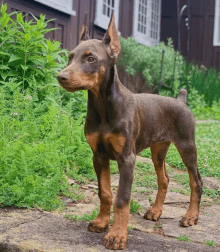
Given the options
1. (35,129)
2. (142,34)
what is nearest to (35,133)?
(35,129)

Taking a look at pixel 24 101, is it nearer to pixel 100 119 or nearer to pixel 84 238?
pixel 100 119

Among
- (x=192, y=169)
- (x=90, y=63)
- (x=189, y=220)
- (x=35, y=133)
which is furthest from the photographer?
(x=35, y=133)

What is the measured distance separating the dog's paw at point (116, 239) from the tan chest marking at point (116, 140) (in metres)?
0.52

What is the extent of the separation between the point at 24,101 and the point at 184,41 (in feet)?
38.1

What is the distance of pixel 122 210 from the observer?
7.65 feet

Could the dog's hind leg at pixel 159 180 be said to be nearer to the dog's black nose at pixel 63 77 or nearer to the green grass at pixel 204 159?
the green grass at pixel 204 159

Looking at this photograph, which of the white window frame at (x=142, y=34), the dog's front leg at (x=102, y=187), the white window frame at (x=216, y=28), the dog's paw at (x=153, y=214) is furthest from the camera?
the white window frame at (x=216, y=28)

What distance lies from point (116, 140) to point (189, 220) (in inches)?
42.1

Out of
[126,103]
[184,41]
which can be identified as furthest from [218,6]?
[126,103]

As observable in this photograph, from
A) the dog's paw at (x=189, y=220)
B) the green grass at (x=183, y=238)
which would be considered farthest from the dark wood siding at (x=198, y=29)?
the green grass at (x=183, y=238)

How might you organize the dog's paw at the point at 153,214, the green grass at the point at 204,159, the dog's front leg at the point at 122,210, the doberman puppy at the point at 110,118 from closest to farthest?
the doberman puppy at the point at 110,118 < the dog's front leg at the point at 122,210 < the dog's paw at the point at 153,214 < the green grass at the point at 204,159

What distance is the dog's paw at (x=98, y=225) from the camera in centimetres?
256

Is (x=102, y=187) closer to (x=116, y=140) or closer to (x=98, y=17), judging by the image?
(x=116, y=140)

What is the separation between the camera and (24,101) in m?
3.94
